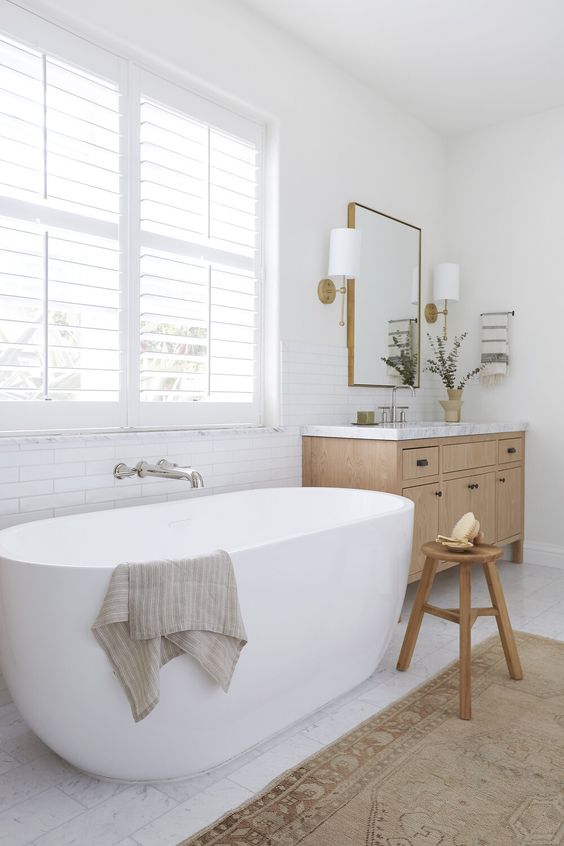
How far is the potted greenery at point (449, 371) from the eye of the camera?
4480mm

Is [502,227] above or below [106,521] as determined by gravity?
above

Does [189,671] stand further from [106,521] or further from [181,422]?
[181,422]

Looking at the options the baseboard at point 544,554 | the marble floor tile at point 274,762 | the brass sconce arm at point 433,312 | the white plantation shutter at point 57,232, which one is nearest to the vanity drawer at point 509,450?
the baseboard at point 544,554

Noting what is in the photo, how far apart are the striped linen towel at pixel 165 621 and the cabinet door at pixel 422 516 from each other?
5.43 feet

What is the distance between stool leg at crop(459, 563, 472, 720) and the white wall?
7.69 ft

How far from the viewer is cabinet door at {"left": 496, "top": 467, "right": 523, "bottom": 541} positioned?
4.16 metres

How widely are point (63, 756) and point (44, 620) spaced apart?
47 cm

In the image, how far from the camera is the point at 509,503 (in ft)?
14.0

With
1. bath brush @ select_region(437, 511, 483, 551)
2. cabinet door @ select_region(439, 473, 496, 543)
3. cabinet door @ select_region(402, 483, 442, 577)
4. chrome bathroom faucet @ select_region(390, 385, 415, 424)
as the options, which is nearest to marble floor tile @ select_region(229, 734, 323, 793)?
bath brush @ select_region(437, 511, 483, 551)

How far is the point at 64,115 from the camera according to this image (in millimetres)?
2621

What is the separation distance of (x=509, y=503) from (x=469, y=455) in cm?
70

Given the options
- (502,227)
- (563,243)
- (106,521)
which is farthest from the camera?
(502,227)

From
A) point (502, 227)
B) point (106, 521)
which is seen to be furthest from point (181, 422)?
point (502, 227)

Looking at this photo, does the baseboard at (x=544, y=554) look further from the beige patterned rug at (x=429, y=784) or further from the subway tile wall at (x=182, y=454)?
the beige patterned rug at (x=429, y=784)
